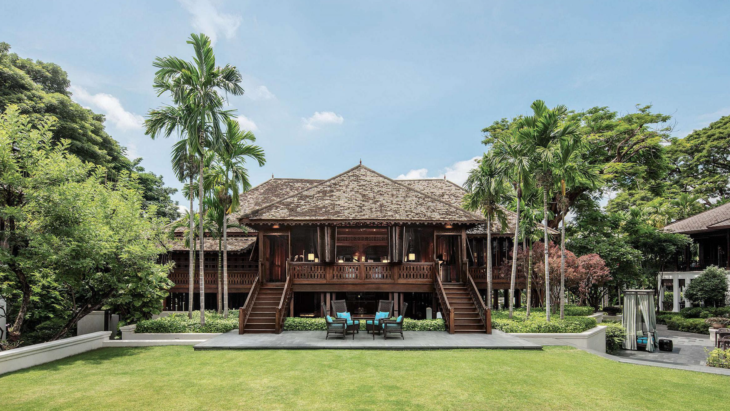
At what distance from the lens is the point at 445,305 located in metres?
15.5

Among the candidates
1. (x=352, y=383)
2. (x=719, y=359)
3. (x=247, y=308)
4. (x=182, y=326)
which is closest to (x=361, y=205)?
(x=247, y=308)

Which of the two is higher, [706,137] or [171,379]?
[706,137]

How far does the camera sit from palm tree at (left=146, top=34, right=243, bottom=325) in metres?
14.1

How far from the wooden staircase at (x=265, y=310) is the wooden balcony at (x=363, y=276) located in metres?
1.06

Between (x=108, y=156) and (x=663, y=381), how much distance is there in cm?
3017

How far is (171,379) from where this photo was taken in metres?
8.61

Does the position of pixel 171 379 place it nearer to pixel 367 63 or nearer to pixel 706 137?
pixel 367 63

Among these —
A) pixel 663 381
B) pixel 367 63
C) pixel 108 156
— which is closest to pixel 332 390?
pixel 663 381

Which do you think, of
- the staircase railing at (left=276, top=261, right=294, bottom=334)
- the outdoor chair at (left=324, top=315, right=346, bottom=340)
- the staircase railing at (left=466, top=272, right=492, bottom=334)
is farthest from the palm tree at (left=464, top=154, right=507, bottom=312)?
the staircase railing at (left=276, top=261, right=294, bottom=334)

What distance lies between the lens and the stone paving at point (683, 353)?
14.2 metres

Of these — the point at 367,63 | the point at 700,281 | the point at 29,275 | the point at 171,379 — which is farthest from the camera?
the point at 700,281

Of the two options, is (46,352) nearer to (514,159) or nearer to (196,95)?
(196,95)

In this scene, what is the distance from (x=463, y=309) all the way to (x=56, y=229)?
14.2 meters

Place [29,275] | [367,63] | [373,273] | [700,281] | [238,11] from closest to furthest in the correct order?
[29,275], [238,11], [373,273], [367,63], [700,281]
